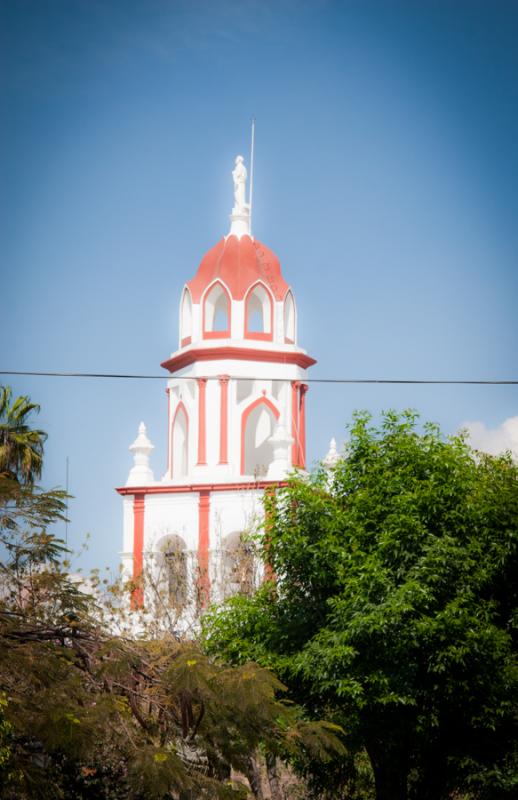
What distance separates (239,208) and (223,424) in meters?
6.96

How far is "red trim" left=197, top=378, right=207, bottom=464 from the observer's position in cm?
3791

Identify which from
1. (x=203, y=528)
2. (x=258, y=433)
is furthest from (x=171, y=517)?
(x=258, y=433)

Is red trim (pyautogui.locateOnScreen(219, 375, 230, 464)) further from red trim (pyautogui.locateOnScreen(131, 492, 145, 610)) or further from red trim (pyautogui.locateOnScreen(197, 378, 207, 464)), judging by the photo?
red trim (pyautogui.locateOnScreen(131, 492, 145, 610))

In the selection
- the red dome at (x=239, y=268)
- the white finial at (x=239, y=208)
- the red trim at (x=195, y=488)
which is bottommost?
the red trim at (x=195, y=488)

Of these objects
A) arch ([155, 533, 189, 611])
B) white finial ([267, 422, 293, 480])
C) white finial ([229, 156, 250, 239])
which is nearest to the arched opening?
arch ([155, 533, 189, 611])

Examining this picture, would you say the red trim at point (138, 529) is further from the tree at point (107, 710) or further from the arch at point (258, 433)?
the tree at point (107, 710)

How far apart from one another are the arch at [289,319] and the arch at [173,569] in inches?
273

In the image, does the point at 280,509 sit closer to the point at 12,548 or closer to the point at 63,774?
the point at 12,548

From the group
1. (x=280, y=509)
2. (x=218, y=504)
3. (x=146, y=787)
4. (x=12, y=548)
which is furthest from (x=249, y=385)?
(x=146, y=787)

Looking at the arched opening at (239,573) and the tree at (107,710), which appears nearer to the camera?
the tree at (107,710)

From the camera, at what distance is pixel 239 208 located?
40531mm

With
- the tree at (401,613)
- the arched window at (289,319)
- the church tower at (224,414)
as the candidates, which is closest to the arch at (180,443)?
the church tower at (224,414)

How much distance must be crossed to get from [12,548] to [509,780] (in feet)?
27.9

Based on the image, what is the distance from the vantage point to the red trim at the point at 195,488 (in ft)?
121
